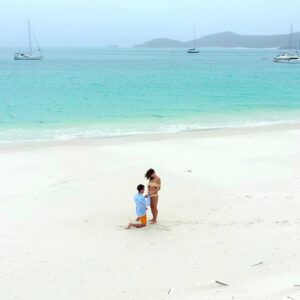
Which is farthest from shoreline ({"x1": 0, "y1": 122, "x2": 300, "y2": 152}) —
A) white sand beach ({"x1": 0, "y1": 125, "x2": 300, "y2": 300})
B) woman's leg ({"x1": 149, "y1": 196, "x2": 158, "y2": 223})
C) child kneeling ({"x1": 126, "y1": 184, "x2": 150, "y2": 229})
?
child kneeling ({"x1": 126, "y1": 184, "x2": 150, "y2": 229})

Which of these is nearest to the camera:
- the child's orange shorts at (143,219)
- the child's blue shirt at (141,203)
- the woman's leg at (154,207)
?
the child's blue shirt at (141,203)

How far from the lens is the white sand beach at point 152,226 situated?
5.94m

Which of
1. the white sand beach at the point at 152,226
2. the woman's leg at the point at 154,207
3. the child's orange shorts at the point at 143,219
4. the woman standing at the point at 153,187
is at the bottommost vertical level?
the white sand beach at the point at 152,226

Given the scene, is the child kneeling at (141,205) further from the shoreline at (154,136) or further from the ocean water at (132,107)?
the ocean water at (132,107)

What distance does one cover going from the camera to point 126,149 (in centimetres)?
1538

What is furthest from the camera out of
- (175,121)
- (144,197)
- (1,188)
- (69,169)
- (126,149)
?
(175,121)

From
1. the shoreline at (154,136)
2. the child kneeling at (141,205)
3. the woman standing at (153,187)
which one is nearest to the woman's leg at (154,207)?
the woman standing at (153,187)

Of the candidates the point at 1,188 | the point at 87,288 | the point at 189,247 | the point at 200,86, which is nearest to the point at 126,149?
the point at 1,188

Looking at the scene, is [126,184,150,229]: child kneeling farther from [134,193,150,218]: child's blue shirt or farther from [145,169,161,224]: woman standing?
[145,169,161,224]: woman standing

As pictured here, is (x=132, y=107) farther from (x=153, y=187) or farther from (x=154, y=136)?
(x=153, y=187)

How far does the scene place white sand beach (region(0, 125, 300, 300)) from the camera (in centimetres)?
594

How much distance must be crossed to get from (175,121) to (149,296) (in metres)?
18.9

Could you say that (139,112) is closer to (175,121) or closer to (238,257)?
(175,121)

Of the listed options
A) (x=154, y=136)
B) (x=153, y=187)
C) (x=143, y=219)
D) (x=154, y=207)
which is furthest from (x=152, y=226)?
(x=154, y=136)
